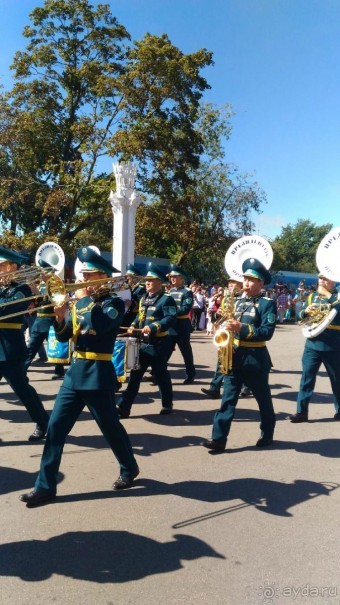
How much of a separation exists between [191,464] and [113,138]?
577 inches

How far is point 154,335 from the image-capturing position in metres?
6.47

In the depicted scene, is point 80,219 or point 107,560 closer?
point 107,560

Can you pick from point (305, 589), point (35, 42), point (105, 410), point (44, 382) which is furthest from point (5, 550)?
point (35, 42)

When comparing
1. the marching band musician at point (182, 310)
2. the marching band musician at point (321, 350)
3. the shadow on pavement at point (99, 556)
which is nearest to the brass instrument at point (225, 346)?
the marching band musician at point (321, 350)

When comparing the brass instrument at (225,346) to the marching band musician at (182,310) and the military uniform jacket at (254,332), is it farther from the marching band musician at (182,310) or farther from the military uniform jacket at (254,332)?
the marching band musician at (182,310)

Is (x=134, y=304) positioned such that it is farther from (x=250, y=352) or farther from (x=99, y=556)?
(x=99, y=556)

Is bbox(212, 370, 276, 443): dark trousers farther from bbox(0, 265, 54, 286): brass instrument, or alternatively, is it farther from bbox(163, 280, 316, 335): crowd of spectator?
bbox(163, 280, 316, 335): crowd of spectator

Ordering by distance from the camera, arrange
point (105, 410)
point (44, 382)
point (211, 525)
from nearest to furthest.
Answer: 1. point (211, 525)
2. point (105, 410)
3. point (44, 382)

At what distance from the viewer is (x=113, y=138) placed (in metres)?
17.7

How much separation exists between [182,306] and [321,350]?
8.68 ft

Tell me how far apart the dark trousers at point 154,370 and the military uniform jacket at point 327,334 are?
5.69ft

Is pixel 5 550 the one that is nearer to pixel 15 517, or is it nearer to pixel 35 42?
pixel 15 517

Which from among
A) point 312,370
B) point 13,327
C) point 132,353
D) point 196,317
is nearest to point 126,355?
point 132,353

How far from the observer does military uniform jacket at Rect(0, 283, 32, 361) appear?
5254 millimetres
